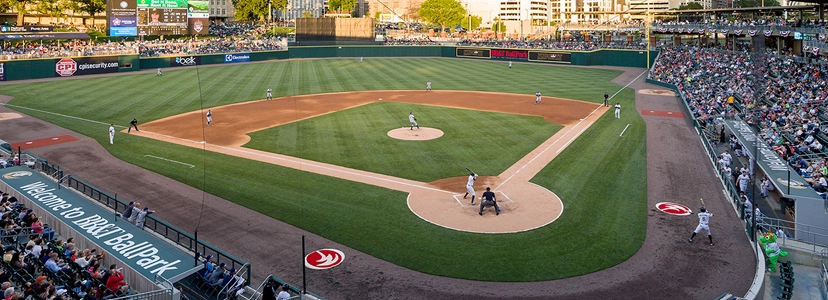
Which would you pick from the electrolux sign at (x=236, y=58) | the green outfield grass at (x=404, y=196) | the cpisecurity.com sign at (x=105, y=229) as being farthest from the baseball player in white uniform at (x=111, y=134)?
the electrolux sign at (x=236, y=58)

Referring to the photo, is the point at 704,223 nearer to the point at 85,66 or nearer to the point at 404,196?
the point at 404,196

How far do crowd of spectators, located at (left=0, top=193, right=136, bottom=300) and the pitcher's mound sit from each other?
68.5 ft

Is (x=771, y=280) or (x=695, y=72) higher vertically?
(x=695, y=72)

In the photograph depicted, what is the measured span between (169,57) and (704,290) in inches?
2872

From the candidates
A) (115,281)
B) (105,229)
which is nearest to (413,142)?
(105,229)

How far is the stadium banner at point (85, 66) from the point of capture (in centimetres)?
6347

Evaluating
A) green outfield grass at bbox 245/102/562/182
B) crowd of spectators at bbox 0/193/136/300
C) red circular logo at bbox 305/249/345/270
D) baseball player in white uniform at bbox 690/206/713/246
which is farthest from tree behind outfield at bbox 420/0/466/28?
crowd of spectators at bbox 0/193/136/300

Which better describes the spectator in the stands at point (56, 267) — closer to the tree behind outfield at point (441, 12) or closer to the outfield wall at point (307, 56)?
the outfield wall at point (307, 56)

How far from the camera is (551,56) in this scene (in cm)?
8388

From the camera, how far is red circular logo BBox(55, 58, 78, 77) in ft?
207

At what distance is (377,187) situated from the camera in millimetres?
24750

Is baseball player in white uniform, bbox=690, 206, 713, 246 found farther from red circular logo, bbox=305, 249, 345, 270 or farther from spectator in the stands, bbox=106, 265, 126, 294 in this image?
spectator in the stands, bbox=106, 265, 126, 294

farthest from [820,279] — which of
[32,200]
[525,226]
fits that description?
[32,200]

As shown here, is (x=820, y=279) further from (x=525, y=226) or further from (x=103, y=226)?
(x=103, y=226)
